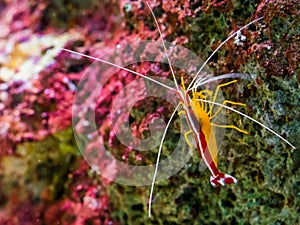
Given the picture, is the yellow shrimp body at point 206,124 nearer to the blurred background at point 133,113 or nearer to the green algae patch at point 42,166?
Answer: the blurred background at point 133,113

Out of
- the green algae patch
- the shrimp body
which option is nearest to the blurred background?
the green algae patch

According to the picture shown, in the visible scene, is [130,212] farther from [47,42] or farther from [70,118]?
[47,42]

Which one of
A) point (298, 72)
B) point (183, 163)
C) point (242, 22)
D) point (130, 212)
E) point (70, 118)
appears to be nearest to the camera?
point (298, 72)

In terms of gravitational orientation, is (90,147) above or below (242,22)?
below

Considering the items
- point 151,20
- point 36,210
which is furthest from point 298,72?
point 36,210

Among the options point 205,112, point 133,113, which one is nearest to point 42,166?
point 133,113

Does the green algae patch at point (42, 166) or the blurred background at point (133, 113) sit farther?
the green algae patch at point (42, 166)

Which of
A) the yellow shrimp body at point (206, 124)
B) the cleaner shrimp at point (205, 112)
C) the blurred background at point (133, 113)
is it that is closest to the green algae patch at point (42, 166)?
the blurred background at point (133, 113)

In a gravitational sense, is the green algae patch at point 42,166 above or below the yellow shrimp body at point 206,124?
below

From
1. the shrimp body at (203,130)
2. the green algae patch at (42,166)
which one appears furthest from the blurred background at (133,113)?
the shrimp body at (203,130)

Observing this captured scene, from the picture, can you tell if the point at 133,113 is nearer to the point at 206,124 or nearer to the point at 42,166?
the point at 206,124

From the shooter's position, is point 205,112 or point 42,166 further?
point 42,166
